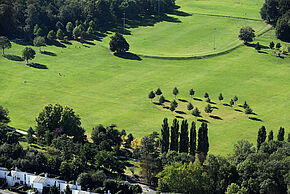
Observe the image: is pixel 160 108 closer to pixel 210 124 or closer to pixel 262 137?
pixel 210 124

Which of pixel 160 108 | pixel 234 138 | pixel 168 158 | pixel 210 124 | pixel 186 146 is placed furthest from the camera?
pixel 160 108

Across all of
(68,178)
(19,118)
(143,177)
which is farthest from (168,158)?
(19,118)

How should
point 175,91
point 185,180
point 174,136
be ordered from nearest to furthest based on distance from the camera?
point 185,180 → point 174,136 → point 175,91

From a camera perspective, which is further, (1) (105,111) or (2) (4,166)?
(1) (105,111)

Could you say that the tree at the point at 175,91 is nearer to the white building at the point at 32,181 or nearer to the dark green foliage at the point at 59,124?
the dark green foliage at the point at 59,124

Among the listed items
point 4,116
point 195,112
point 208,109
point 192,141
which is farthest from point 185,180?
point 4,116

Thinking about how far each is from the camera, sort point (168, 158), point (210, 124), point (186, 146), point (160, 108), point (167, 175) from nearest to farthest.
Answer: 1. point (167, 175)
2. point (168, 158)
3. point (186, 146)
4. point (210, 124)
5. point (160, 108)

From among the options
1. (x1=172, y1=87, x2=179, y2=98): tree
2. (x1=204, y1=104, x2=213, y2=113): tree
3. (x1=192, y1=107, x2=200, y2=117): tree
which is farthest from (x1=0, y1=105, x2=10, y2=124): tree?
(x1=204, y1=104, x2=213, y2=113): tree

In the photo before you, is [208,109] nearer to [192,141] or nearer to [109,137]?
[192,141]
